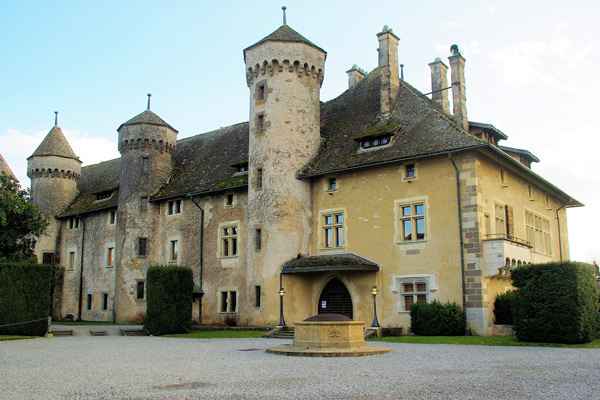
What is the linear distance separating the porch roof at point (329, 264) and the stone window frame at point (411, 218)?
1719 mm

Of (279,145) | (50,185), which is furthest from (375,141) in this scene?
(50,185)

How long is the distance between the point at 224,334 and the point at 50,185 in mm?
23599

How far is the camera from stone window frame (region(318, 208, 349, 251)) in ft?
97.2

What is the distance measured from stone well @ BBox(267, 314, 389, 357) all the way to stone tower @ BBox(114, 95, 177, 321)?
2115 centimetres

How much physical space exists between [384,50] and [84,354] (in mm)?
20622

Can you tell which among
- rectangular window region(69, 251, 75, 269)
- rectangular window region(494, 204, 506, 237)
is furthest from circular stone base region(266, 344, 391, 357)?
rectangular window region(69, 251, 75, 269)

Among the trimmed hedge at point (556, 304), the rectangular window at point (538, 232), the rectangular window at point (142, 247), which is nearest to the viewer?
the trimmed hedge at point (556, 304)

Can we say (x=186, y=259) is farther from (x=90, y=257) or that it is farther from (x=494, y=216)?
(x=494, y=216)

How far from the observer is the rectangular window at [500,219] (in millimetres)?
27266

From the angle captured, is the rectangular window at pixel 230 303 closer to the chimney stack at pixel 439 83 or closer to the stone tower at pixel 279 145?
the stone tower at pixel 279 145

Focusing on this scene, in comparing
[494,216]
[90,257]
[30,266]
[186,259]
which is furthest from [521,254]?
[90,257]

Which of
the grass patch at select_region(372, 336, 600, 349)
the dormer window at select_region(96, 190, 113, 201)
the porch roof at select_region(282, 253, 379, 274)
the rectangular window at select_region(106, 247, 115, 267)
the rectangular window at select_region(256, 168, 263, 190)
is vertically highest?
the dormer window at select_region(96, 190, 113, 201)

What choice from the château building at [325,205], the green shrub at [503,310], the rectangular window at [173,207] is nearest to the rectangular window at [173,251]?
the château building at [325,205]

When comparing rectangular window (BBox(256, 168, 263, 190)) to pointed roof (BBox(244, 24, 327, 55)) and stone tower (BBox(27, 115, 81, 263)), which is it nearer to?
pointed roof (BBox(244, 24, 327, 55))
